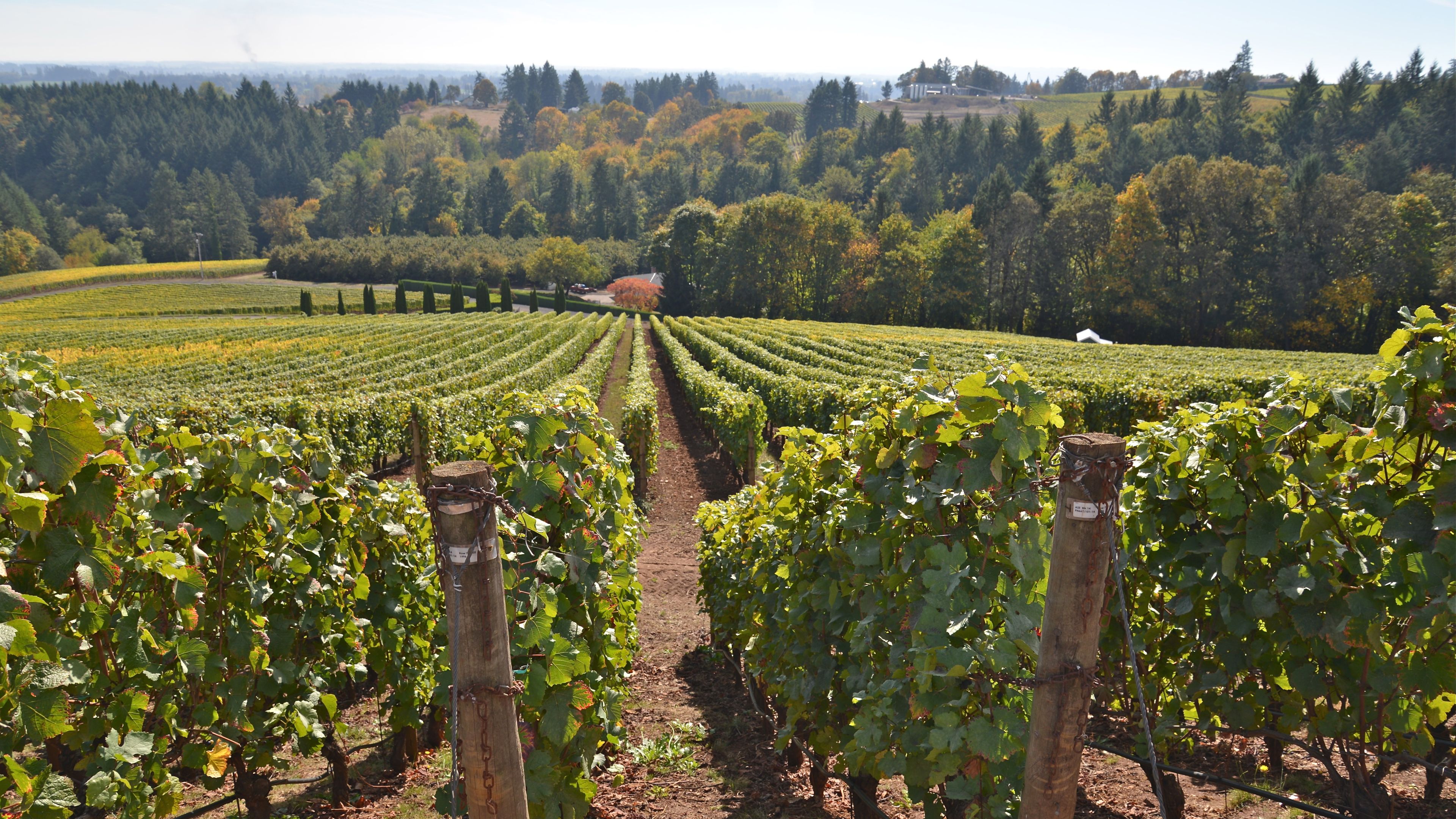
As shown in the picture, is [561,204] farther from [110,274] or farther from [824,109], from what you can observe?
[824,109]

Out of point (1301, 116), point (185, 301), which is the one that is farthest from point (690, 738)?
point (1301, 116)

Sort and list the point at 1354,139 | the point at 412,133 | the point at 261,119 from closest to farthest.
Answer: the point at 1354,139, the point at 261,119, the point at 412,133

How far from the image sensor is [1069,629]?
239 centimetres

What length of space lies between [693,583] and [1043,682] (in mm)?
8270

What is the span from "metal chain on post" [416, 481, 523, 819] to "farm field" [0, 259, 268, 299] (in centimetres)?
9818

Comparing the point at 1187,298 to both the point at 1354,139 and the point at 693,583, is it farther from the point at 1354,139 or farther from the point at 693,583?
the point at 693,583

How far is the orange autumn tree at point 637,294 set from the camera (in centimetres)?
7944

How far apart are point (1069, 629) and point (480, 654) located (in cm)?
195

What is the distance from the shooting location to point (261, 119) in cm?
14100

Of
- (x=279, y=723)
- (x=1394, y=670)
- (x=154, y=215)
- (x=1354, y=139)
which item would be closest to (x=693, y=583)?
(x=279, y=723)

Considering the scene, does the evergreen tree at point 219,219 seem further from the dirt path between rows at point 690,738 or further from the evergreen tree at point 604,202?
the dirt path between rows at point 690,738

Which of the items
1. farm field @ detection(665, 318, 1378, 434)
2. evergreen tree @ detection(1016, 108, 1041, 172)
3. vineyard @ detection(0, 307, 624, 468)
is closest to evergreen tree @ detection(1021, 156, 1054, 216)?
farm field @ detection(665, 318, 1378, 434)

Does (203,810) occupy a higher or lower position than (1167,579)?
lower

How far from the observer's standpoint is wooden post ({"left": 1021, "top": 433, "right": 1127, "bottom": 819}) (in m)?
2.30
